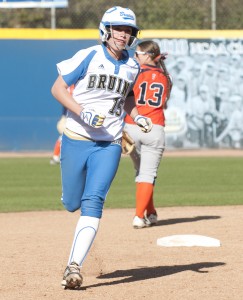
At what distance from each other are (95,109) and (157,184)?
9.57m

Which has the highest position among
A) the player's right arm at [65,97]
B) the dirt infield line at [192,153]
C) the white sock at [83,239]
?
the player's right arm at [65,97]

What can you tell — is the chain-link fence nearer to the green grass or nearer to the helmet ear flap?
the green grass

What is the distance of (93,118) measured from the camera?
6.54m

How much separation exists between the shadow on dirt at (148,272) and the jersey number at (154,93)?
2.85 m

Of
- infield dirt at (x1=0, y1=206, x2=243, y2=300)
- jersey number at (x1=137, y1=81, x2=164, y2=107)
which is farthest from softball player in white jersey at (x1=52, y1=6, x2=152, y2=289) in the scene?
jersey number at (x1=137, y1=81, x2=164, y2=107)

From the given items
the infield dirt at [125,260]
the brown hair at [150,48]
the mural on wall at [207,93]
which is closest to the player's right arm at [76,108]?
the infield dirt at [125,260]

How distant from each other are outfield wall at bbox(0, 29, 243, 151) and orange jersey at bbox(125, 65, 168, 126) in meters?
14.1

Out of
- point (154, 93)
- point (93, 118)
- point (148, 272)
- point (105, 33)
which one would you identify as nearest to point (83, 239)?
point (93, 118)

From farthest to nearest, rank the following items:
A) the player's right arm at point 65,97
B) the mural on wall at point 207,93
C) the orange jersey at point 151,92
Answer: the mural on wall at point 207,93 < the orange jersey at point 151,92 < the player's right arm at point 65,97

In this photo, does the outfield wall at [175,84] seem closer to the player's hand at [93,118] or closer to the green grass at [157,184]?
the green grass at [157,184]

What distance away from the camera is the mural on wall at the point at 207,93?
82.5 ft

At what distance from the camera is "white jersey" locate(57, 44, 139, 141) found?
6781 millimetres

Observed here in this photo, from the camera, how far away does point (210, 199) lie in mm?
13867

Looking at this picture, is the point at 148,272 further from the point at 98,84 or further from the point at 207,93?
the point at 207,93
